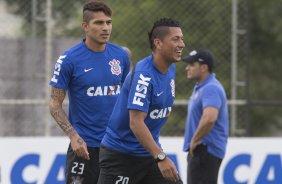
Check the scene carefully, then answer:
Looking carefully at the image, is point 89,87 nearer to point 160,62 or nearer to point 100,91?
point 100,91

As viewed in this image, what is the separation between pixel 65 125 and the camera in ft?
27.0

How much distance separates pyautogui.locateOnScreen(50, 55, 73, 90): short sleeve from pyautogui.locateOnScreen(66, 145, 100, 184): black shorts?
1.94 feet

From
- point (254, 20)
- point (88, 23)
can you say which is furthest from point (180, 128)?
point (254, 20)

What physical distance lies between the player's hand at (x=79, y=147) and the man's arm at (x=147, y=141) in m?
0.80

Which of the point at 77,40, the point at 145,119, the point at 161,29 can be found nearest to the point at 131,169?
the point at 145,119

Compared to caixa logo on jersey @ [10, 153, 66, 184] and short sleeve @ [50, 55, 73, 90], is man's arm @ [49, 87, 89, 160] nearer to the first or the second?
short sleeve @ [50, 55, 73, 90]

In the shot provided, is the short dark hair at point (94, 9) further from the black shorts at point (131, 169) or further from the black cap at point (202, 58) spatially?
the black cap at point (202, 58)

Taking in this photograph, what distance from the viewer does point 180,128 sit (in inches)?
547

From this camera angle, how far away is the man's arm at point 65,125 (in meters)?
8.07

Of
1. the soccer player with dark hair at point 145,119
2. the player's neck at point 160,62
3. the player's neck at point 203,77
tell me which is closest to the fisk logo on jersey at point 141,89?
the soccer player with dark hair at point 145,119

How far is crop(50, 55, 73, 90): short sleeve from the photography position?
8273 millimetres

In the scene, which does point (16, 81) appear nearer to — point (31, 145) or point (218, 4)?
point (31, 145)

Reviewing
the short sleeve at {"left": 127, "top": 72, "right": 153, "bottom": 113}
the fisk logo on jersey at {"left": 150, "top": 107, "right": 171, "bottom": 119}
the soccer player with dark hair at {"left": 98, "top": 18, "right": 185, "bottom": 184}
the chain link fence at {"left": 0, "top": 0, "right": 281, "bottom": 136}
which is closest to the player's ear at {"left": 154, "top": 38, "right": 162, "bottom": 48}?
the soccer player with dark hair at {"left": 98, "top": 18, "right": 185, "bottom": 184}

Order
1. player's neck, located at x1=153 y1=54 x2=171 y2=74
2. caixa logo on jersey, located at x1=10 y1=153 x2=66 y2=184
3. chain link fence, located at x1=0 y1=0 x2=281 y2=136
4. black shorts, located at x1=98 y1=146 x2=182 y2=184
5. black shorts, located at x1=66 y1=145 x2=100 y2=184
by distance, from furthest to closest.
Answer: chain link fence, located at x1=0 y1=0 x2=281 y2=136 < caixa logo on jersey, located at x1=10 y1=153 x2=66 y2=184 < black shorts, located at x1=66 y1=145 x2=100 y2=184 < black shorts, located at x1=98 y1=146 x2=182 y2=184 < player's neck, located at x1=153 y1=54 x2=171 y2=74
